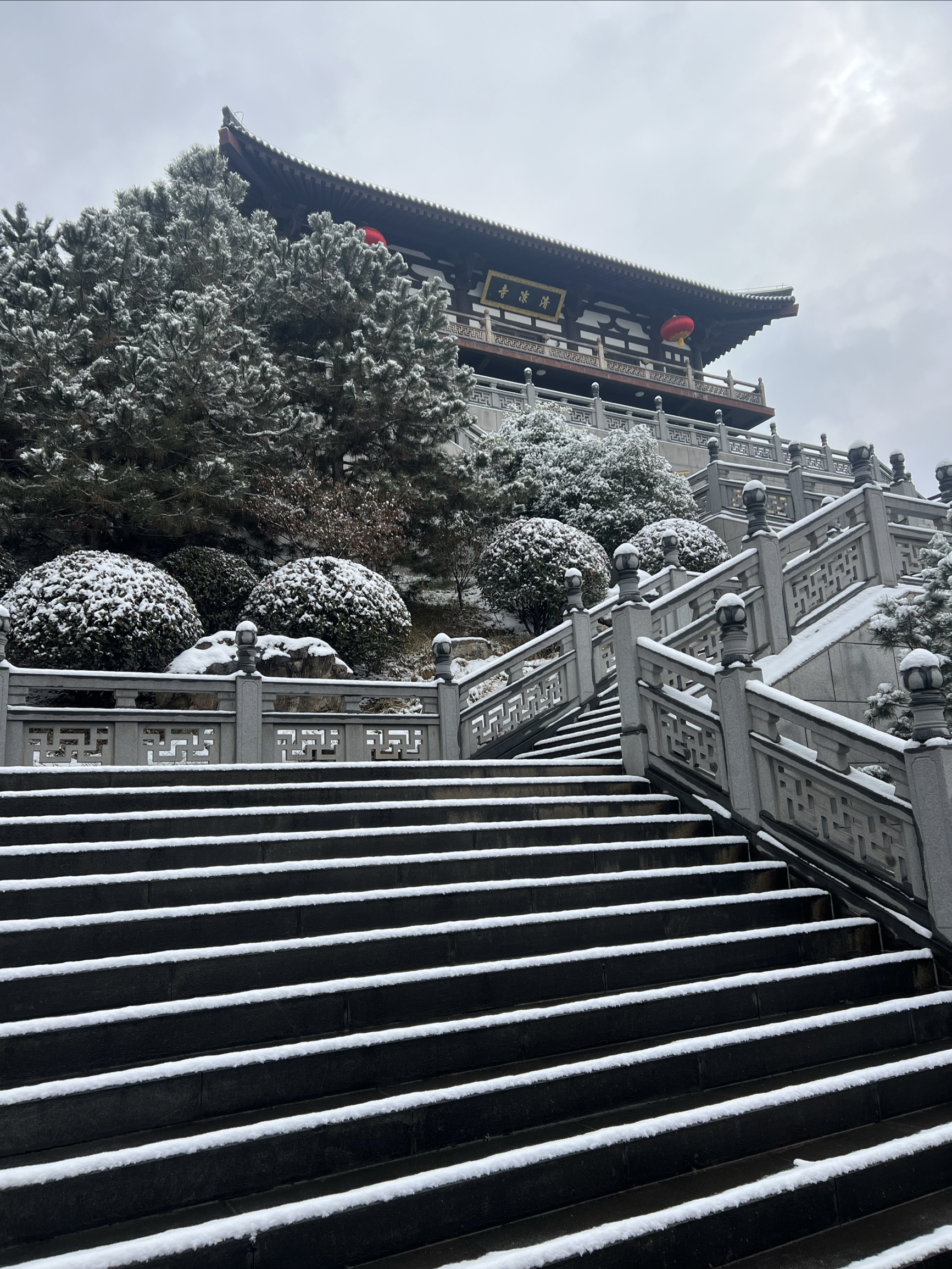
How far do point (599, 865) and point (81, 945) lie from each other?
321cm

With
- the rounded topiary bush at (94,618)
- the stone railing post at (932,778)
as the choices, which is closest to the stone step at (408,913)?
the stone railing post at (932,778)

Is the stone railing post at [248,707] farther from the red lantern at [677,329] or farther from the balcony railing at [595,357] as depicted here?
the red lantern at [677,329]

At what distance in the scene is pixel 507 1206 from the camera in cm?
301

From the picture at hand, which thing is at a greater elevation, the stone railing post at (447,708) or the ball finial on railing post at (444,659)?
the ball finial on railing post at (444,659)

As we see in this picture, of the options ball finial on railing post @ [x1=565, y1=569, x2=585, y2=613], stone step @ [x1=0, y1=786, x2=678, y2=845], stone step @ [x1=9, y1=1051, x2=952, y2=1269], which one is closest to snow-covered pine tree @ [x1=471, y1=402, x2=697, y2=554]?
ball finial on railing post @ [x1=565, y1=569, x2=585, y2=613]

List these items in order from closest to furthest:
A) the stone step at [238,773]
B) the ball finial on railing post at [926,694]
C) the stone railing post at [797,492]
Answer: the ball finial on railing post at [926,694]
the stone step at [238,773]
the stone railing post at [797,492]

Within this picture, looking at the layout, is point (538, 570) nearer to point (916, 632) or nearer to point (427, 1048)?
point (916, 632)

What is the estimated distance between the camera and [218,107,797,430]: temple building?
2609 cm

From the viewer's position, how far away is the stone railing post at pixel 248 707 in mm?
8297

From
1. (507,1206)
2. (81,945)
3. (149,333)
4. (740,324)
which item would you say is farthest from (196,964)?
(740,324)

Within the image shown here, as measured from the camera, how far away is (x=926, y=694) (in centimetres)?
512

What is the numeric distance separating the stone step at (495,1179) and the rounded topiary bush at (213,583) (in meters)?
10.7

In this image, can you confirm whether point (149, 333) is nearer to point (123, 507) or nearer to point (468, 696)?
point (123, 507)

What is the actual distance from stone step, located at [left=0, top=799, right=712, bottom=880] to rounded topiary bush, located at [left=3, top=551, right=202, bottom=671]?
6.04m
